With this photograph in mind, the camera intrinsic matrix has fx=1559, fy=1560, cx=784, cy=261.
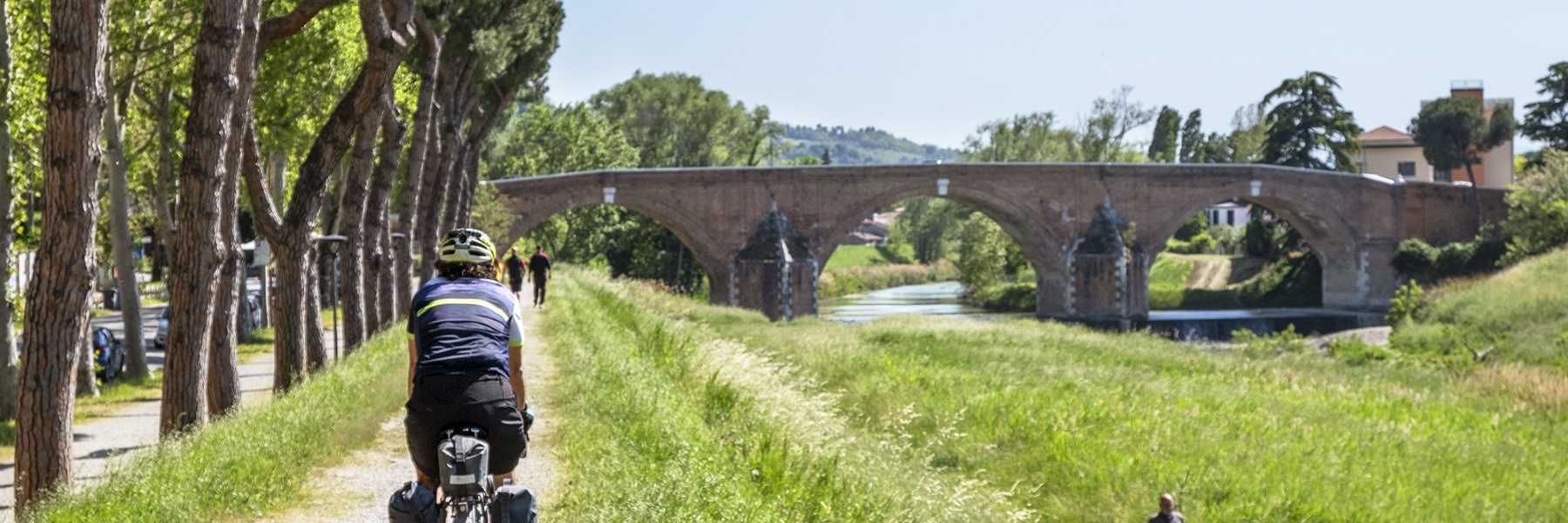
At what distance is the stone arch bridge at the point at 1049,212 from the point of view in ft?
166

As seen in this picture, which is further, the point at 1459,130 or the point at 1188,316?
the point at 1459,130

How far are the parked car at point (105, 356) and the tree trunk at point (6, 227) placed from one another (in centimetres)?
368

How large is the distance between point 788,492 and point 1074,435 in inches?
297

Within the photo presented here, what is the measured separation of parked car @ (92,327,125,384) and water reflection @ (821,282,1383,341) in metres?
29.7

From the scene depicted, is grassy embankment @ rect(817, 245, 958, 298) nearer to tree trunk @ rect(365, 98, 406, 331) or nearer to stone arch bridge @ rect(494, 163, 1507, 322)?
stone arch bridge @ rect(494, 163, 1507, 322)

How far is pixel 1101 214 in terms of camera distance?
5381 cm

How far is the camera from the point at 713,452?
882 centimetres

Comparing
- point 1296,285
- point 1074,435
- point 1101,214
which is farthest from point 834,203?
point 1074,435

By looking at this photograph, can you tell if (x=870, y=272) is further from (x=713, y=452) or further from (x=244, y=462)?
(x=244, y=462)

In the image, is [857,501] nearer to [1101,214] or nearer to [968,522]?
[968,522]

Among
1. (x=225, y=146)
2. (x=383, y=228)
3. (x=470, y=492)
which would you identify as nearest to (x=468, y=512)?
(x=470, y=492)

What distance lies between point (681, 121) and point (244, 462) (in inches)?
2154

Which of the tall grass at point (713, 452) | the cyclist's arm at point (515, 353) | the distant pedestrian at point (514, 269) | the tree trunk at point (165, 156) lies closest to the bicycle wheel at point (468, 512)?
the cyclist's arm at point (515, 353)

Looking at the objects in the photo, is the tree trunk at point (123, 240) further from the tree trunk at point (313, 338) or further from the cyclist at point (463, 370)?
the cyclist at point (463, 370)
